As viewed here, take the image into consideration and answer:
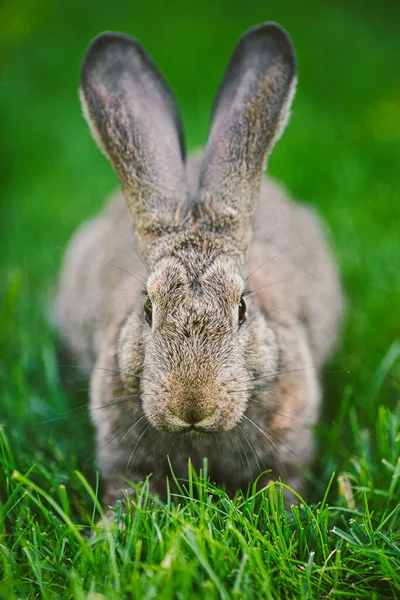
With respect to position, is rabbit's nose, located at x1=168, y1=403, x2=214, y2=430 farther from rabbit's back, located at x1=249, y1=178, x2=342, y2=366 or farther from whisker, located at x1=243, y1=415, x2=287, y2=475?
rabbit's back, located at x1=249, y1=178, x2=342, y2=366

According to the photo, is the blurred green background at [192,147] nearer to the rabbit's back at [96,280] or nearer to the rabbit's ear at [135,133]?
the rabbit's back at [96,280]

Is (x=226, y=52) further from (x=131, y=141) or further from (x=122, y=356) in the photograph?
(x=122, y=356)

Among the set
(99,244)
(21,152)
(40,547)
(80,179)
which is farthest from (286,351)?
(21,152)

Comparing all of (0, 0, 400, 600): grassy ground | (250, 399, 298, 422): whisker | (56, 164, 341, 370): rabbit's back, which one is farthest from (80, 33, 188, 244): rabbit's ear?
(0, 0, 400, 600): grassy ground

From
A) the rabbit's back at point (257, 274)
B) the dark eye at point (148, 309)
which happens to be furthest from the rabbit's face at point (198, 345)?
the rabbit's back at point (257, 274)

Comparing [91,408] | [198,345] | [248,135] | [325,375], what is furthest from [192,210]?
[325,375]

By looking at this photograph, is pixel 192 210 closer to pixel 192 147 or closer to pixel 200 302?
pixel 200 302
